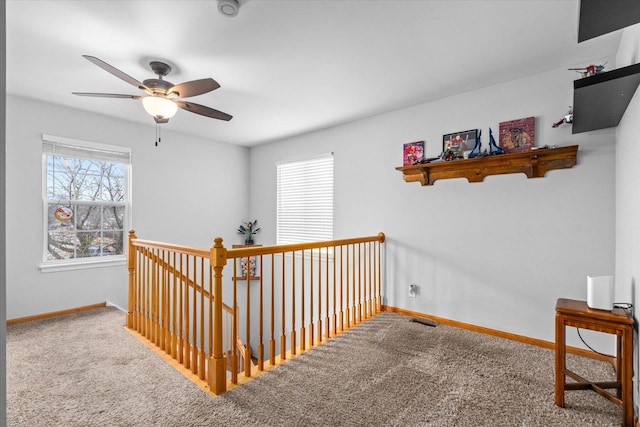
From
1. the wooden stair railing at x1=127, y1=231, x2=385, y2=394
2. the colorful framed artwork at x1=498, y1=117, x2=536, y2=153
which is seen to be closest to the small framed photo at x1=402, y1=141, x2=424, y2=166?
the colorful framed artwork at x1=498, y1=117, x2=536, y2=153

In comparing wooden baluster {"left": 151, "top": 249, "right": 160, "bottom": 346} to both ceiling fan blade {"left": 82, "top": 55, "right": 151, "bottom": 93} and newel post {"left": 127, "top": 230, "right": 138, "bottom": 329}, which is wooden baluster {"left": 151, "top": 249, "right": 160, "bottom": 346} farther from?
ceiling fan blade {"left": 82, "top": 55, "right": 151, "bottom": 93}

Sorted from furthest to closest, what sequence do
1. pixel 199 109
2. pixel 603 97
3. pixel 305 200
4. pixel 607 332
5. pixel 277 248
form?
pixel 305 200, pixel 199 109, pixel 277 248, pixel 603 97, pixel 607 332

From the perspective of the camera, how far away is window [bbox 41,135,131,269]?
352cm

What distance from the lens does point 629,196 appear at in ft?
6.04

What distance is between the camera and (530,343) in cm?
272

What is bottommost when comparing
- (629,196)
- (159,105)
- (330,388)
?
(330,388)

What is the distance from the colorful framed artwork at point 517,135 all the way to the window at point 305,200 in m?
2.13

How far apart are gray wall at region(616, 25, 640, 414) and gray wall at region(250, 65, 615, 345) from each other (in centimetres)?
23

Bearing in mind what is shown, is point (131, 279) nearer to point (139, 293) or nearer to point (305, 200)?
point (139, 293)

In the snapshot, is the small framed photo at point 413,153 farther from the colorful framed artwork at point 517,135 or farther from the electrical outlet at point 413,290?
the electrical outlet at point 413,290

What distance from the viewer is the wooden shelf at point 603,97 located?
1556 millimetres

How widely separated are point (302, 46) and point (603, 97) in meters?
2.00

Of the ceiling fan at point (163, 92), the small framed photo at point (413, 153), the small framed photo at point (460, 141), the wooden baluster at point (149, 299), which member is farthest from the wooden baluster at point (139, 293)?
the small framed photo at point (460, 141)

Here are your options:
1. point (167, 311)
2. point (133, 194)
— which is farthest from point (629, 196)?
point (133, 194)
